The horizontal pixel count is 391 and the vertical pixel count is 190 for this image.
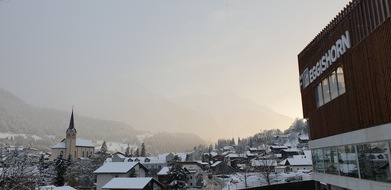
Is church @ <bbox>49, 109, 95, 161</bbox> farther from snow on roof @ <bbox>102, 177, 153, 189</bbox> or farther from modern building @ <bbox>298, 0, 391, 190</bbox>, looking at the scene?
modern building @ <bbox>298, 0, 391, 190</bbox>

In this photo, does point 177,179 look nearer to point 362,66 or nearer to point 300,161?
point 362,66

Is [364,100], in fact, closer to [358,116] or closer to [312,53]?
[358,116]

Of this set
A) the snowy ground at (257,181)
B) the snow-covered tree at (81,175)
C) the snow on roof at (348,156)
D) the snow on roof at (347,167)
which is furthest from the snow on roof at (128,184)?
the snow on roof at (348,156)

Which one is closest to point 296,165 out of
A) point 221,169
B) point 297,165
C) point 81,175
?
point 297,165

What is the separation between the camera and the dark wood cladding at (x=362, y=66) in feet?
36.4

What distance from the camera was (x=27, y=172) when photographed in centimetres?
2112

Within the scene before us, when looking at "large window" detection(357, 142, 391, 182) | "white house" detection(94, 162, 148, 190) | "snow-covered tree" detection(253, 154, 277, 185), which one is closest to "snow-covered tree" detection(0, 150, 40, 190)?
"large window" detection(357, 142, 391, 182)

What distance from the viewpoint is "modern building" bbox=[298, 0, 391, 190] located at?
37.2ft

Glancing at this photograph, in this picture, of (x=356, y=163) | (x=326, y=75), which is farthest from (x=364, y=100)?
(x=326, y=75)

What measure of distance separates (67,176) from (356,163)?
6652 cm

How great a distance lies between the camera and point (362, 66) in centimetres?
1268

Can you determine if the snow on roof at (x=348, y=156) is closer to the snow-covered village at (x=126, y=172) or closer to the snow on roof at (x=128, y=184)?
the snow-covered village at (x=126, y=172)

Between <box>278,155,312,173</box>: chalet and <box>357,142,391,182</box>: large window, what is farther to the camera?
<box>278,155,312,173</box>: chalet

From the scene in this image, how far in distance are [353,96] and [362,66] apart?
1550 millimetres
